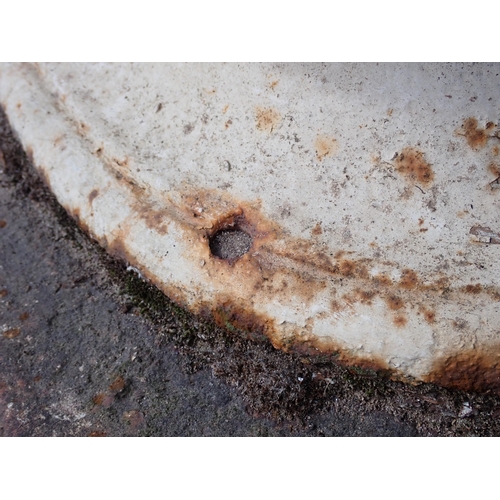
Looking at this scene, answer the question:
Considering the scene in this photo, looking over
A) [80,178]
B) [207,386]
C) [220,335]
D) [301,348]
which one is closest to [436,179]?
[301,348]

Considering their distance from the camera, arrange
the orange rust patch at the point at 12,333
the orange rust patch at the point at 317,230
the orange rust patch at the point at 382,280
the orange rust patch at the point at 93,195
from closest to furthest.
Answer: the orange rust patch at the point at 382,280
the orange rust patch at the point at 317,230
the orange rust patch at the point at 12,333
the orange rust patch at the point at 93,195

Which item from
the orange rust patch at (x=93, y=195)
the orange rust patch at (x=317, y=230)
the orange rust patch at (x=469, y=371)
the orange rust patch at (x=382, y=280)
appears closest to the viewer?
the orange rust patch at (x=469, y=371)

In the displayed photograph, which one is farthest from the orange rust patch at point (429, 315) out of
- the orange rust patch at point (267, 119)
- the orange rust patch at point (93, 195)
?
the orange rust patch at point (93, 195)

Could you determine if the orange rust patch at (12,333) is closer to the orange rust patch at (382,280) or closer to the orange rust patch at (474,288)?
the orange rust patch at (382,280)

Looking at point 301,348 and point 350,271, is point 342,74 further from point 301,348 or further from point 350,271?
point 301,348

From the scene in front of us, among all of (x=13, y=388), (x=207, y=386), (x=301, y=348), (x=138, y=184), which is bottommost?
(x=13, y=388)

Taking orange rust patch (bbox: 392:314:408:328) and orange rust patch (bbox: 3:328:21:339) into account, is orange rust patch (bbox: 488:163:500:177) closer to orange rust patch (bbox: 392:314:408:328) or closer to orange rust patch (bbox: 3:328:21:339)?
orange rust patch (bbox: 392:314:408:328)

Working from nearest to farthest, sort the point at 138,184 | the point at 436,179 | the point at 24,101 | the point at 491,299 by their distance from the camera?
the point at 491,299
the point at 436,179
the point at 138,184
the point at 24,101

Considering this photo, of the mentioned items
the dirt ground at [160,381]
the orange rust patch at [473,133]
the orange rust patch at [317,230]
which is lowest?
the dirt ground at [160,381]

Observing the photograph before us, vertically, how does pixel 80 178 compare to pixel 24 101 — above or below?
below
